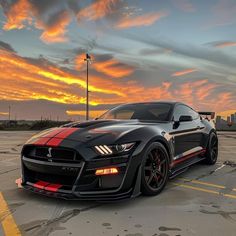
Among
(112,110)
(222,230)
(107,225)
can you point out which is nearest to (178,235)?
(222,230)

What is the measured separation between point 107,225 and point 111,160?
32.5 inches

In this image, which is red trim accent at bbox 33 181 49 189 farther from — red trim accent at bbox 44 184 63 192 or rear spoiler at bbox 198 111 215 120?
rear spoiler at bbox 198 111 215 120

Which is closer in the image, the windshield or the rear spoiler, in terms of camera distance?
the windshield

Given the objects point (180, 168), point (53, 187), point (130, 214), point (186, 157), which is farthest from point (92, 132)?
point (186, 157)

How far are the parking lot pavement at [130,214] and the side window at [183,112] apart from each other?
1266 mm

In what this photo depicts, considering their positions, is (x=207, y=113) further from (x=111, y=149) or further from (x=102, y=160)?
(x=102, y=160)

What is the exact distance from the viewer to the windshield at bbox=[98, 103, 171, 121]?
580 centimetres

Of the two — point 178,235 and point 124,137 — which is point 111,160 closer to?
point 124,137

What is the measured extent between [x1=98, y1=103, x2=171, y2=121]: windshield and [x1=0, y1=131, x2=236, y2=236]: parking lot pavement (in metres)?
1.20

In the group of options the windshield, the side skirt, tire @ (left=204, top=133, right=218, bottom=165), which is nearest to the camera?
the side skirt

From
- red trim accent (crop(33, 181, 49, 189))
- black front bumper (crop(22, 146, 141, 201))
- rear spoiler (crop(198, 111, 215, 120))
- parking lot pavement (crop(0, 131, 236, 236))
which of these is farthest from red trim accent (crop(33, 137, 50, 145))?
rear spoiler (crop(198, 111, 215, 120))

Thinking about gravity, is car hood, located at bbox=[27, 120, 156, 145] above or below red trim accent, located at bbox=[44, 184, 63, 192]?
above

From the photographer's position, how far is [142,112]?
6035 mm

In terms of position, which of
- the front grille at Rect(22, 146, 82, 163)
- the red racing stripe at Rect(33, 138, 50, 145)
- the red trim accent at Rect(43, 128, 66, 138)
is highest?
the red trim accent at Rect(43, 128, 66, 138)
